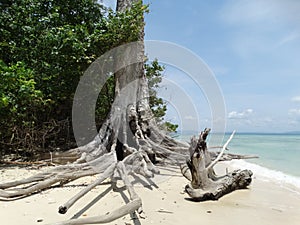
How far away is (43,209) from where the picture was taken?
326 centimetres

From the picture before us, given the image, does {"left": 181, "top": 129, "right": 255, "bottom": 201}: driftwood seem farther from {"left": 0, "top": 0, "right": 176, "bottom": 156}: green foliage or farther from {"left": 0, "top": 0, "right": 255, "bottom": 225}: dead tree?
{"left": 0, "top": 0, "right": 176, "bottom": 156}: green foliage

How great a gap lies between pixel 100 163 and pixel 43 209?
1.87 meters

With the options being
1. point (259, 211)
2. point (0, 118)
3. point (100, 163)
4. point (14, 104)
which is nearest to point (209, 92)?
point (100, 163)

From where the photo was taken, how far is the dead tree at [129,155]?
3.93 m

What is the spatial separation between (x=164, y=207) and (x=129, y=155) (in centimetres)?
211

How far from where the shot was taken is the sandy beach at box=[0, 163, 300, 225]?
3.06m

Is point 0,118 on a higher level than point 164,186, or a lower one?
higher

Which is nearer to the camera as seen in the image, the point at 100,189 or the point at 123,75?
the point at 100,189

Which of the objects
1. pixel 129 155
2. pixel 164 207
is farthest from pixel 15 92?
pixel 164 207

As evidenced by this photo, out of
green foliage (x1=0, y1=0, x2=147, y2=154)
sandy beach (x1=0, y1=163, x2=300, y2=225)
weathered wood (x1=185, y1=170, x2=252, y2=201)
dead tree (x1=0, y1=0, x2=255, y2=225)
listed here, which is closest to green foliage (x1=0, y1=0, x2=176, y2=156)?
green foliage (x1=0, y1=0, x2=147, y2=154)

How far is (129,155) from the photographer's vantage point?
217 inches

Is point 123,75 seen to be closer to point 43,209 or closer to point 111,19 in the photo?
point 111,19

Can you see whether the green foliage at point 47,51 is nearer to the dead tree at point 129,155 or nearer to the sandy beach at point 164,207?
the dead tree at point 129,155

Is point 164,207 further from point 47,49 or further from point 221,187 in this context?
point 47,49
